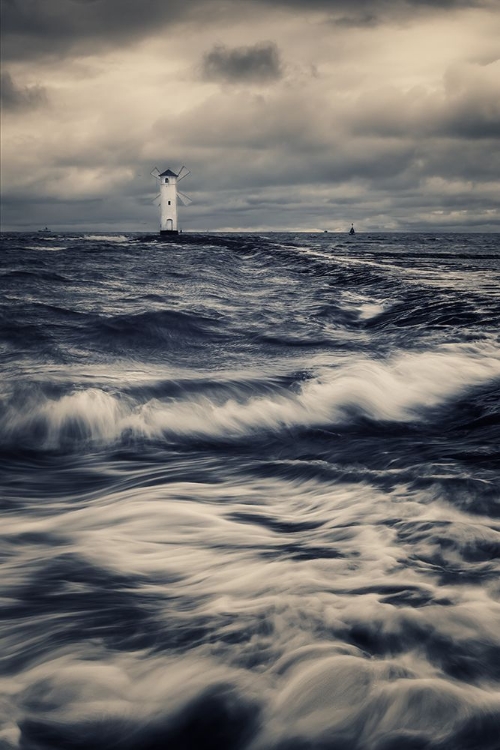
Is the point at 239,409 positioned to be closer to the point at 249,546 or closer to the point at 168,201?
the point at 249,546

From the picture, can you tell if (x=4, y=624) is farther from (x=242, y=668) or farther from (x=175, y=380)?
(x=175, y=380)

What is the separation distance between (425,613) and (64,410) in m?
Result: 3.96

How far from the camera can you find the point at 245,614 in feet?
7.77

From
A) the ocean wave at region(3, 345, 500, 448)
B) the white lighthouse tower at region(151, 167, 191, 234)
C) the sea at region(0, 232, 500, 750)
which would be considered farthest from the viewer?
the white lighthouse tower at region(151, 167, 191, 234)

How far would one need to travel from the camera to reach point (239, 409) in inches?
228

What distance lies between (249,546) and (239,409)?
8.91 feet

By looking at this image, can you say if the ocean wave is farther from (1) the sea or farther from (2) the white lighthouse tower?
(2) the white lighthouse tower

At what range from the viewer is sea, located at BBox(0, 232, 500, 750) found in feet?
6.07

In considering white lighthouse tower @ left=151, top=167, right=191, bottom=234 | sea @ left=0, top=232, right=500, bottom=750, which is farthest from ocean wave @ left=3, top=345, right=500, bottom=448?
white lighthouse tower @ left=151, top=167, right=191, bottom=234

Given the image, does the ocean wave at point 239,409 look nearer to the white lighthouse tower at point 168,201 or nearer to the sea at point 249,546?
the sea at point 249,546

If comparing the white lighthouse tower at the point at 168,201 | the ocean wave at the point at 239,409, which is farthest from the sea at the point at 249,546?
the white lighthouse tower at the point at 168,201

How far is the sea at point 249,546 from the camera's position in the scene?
6.07 feet

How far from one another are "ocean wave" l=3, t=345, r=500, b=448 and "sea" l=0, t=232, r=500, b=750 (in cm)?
3

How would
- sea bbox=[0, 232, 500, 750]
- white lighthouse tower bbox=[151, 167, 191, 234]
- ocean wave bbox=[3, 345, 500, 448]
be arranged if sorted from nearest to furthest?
sea bbox=[0, 232, 500, 750]
ocean wave bbox=[3, 345, 500, 448]
white lighthouse tower bbox=[151, 167, 191, 234]
